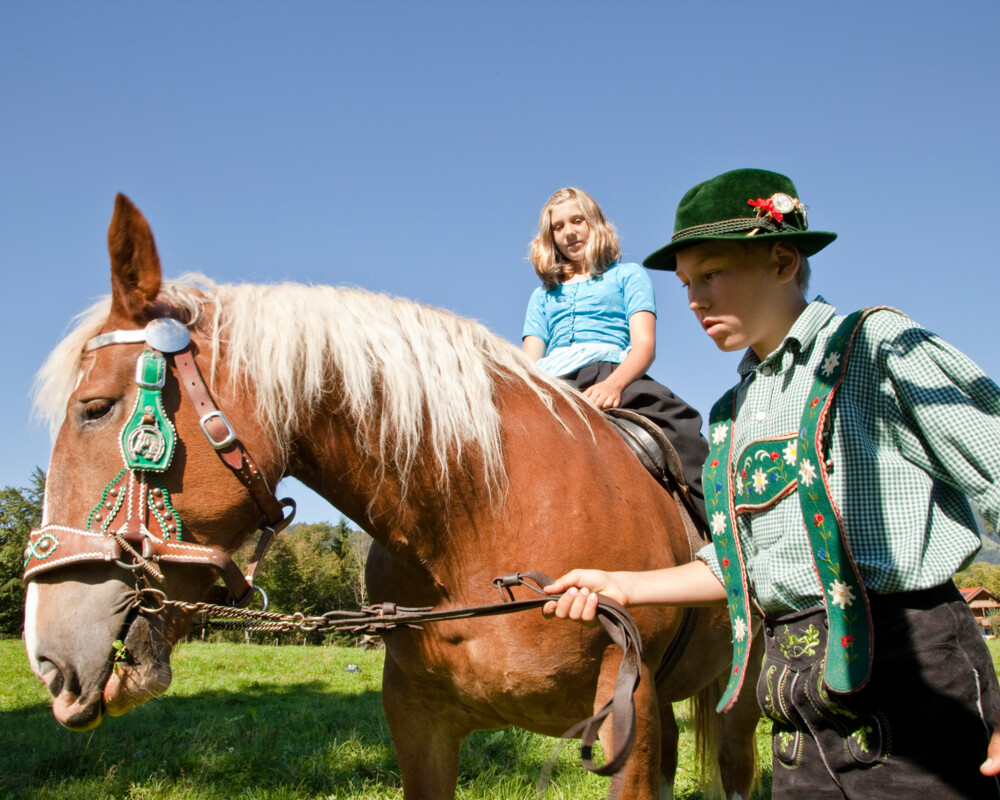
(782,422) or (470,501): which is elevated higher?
(782,422)

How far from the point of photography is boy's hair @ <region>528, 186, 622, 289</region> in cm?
365

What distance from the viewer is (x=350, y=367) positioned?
2.12 metres

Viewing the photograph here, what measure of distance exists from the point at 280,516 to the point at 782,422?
1392 millimetres

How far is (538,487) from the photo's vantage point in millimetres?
2363

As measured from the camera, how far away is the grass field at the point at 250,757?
4.20 m

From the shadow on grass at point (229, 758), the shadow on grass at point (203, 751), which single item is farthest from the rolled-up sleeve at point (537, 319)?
the shadow on grass at point (203, 751)

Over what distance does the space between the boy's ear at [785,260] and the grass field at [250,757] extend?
3.26 m

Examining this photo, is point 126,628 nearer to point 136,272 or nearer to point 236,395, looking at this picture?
point 236,395

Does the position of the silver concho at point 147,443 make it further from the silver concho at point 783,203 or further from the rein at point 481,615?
the silver concho at point 783,203

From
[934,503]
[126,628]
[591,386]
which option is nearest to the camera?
A: [934,503]

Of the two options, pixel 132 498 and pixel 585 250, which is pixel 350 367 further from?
pixel 585 250

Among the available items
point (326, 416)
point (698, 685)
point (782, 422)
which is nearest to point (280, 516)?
point (326, 416)

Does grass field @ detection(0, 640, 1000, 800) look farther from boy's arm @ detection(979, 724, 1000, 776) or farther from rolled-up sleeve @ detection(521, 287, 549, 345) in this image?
boy's arm @ detection(979, 724, 1000, 776)

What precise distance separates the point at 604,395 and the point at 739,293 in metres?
1.42
